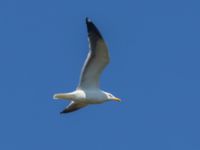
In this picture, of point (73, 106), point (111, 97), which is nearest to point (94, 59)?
point (111, 97)

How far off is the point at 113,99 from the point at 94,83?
38.3 inches

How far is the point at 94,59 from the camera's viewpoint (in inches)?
1474

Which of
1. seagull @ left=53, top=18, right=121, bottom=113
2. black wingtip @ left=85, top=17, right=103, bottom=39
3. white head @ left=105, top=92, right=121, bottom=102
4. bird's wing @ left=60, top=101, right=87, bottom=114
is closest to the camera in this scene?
black wingtip @ left=85, top=17, right=103, bottom=39

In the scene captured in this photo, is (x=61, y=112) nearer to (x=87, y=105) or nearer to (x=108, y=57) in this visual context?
(x=87, y=105)

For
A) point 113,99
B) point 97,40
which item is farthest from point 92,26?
point 113,99

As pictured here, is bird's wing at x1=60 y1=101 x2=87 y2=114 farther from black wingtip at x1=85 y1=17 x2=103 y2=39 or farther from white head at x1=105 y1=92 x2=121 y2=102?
black wingtip at x1=85 y1=17 x2=103 y2=39

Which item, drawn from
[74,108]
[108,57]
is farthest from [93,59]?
[74,108]

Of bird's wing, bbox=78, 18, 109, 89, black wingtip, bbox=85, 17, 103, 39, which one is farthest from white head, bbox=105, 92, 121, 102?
black wingtip, bbox=85, 17, 103, 39

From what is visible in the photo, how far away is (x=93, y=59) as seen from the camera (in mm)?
37406

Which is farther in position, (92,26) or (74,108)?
(74,108)

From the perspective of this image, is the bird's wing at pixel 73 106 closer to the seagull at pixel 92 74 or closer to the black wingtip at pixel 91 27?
the seagull at pixel 92 74

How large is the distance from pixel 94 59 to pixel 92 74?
599mm

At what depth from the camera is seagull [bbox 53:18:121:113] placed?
3709 cm

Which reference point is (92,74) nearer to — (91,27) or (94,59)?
(94,59)
